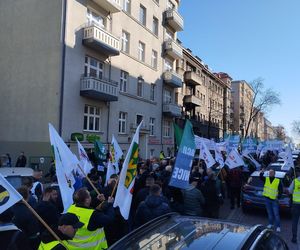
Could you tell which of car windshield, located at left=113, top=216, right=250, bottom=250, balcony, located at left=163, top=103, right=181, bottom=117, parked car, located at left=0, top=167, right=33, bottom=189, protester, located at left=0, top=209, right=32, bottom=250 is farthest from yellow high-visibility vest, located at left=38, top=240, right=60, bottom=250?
balcony, located at left=163, top=103, right=181, bottom=117

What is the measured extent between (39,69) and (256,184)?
1475cm

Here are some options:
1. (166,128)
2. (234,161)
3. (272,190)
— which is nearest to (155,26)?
(166,128)

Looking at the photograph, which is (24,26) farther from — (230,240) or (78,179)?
(230,240)

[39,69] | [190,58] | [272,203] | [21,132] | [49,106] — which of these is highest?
[190,58]

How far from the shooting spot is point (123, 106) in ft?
83.1

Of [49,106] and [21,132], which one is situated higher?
[49,106]

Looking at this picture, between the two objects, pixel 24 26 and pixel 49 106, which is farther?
pixel 24 26

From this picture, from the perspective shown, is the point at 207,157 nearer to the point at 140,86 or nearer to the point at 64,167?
the point at 64,167

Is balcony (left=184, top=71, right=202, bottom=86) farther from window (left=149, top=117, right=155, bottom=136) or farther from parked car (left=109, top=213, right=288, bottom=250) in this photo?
parked car (left=109, top=213, right=288, bottom=250)

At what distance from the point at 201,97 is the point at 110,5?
102 ft

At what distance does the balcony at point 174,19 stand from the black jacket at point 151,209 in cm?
2955

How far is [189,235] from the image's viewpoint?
10.3ft

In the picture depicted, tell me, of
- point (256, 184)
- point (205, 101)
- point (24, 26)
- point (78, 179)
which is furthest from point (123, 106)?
point (205, 101)

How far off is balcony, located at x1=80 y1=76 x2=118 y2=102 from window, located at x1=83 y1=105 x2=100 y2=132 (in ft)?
2.78
